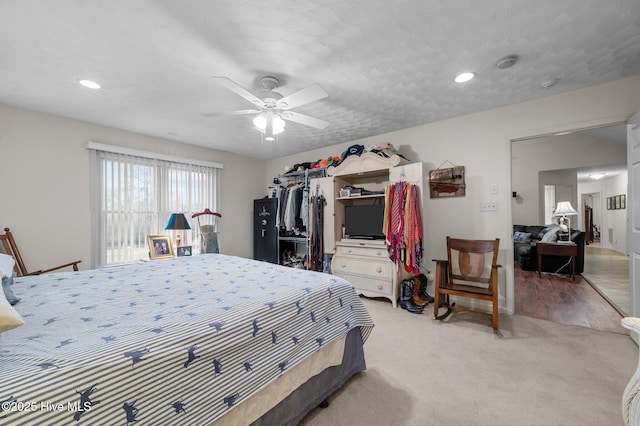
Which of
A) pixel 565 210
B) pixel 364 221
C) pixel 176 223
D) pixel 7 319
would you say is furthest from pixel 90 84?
pixel 565 210

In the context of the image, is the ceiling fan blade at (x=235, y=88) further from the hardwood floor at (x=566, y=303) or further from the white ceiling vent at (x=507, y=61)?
the hardwood floor at (x=566, y=303)

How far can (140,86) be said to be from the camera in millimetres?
2379

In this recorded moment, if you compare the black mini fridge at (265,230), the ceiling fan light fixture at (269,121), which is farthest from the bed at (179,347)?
the black mini fridge at (265,230)

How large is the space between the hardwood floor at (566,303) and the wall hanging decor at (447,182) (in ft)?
5.28

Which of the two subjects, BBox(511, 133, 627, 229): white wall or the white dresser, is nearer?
the white dresser

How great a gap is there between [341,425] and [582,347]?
2.32m

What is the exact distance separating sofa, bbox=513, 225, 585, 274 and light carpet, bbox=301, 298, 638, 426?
2944 mm

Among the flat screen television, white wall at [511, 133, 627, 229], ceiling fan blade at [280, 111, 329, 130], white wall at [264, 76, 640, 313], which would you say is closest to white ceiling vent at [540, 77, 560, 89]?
white wall at [264, 76, 640, 313]

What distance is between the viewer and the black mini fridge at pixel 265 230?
15.3 ft

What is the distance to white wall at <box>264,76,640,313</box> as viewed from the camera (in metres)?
2.50

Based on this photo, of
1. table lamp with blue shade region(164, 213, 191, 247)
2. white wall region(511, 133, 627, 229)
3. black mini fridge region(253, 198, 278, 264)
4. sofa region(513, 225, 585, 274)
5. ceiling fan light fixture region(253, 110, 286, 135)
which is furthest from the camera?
white wall region(511, 133, 627, 229)

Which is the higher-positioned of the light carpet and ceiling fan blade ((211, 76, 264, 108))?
ceiling fan blade ((211, 76, 264, 108))

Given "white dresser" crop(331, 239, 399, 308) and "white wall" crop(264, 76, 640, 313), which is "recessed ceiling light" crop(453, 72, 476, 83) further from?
"white dresser" crop(331, 239, 399, 308)

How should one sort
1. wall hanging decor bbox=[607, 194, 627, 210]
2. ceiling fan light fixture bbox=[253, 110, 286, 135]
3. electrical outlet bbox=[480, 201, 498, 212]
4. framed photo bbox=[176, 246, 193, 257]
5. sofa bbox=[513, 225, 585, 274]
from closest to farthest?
ceiling fan light fixture bbox=[253, 110, 286, 135], electrical outlet bbox=[480, 201, 498, 212], framed photo bbox=[176, 246, 193, 257], sofa bbox=[513, 225, 585, 274], wall hanging decor bbox=[607, 194, 627, 210]
